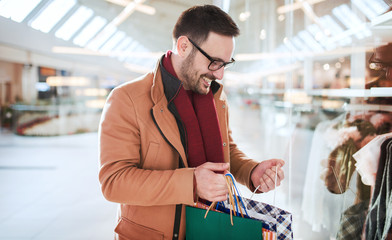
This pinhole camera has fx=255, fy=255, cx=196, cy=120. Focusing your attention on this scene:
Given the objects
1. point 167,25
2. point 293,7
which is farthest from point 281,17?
point 167,25

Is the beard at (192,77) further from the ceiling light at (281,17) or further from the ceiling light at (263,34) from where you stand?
the ceiling light at (263,34)

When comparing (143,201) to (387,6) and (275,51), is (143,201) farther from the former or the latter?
(275,51)

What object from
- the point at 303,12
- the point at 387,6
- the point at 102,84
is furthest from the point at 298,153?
the point at 102,84

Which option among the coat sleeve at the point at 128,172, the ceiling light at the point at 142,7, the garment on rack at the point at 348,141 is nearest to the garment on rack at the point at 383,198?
the garment on rack at the point at 348,141

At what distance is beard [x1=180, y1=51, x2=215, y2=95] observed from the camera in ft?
3.70

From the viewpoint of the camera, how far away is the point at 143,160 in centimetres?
108

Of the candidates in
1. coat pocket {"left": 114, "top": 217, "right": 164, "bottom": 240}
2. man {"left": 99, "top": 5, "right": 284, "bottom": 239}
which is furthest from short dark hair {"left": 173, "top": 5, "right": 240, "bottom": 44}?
coat pocket {"left": 114, "top": 217, "right": 164, "bottom": 240}

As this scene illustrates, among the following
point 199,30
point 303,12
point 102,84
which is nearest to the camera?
point 199,30

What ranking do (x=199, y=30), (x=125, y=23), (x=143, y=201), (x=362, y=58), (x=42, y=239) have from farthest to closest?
(x=125, y=23) → (x=42, y=239) → (x=362, y=58) → (x=199, y=30) → (x=143, y=201)

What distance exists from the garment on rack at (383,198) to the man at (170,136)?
523mm

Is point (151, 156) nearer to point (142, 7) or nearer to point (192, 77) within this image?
point (192, 77)

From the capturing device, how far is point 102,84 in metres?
8.63

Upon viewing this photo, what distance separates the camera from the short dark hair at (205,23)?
3.49ft

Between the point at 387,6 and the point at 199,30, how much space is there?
1185 millimetres
